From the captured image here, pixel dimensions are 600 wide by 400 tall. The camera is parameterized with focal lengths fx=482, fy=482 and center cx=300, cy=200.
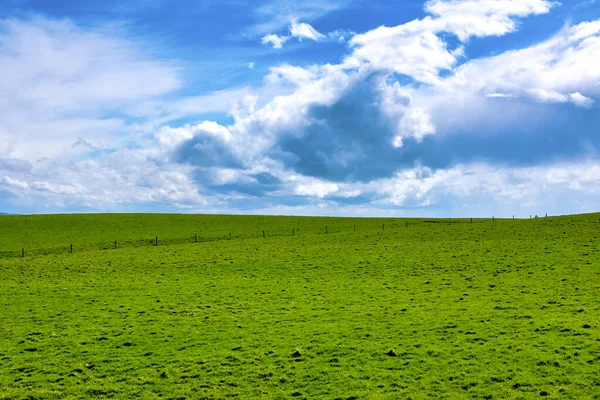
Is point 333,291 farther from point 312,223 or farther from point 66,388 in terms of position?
point 312,223

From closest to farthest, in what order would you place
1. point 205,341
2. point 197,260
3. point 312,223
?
point 205,341 < point 197,260 < point 312,223

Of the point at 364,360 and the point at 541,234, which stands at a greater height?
the point at 541,234

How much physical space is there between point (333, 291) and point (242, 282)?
8.58 meters

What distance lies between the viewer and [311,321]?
27.8 m

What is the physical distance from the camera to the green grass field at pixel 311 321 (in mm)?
19067

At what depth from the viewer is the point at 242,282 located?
4053 centimetres

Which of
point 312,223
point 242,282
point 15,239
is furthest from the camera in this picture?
point 312,223

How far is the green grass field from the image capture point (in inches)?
751

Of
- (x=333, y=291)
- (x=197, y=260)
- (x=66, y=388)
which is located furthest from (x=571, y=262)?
(x=66, y=388)

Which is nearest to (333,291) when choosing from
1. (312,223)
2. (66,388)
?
(66,388)

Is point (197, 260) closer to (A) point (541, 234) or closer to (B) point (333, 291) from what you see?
(B) point (333, 291)

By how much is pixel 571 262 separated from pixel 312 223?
54185 mm

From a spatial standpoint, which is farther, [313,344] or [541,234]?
[541,234]

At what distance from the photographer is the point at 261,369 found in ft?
68.2
